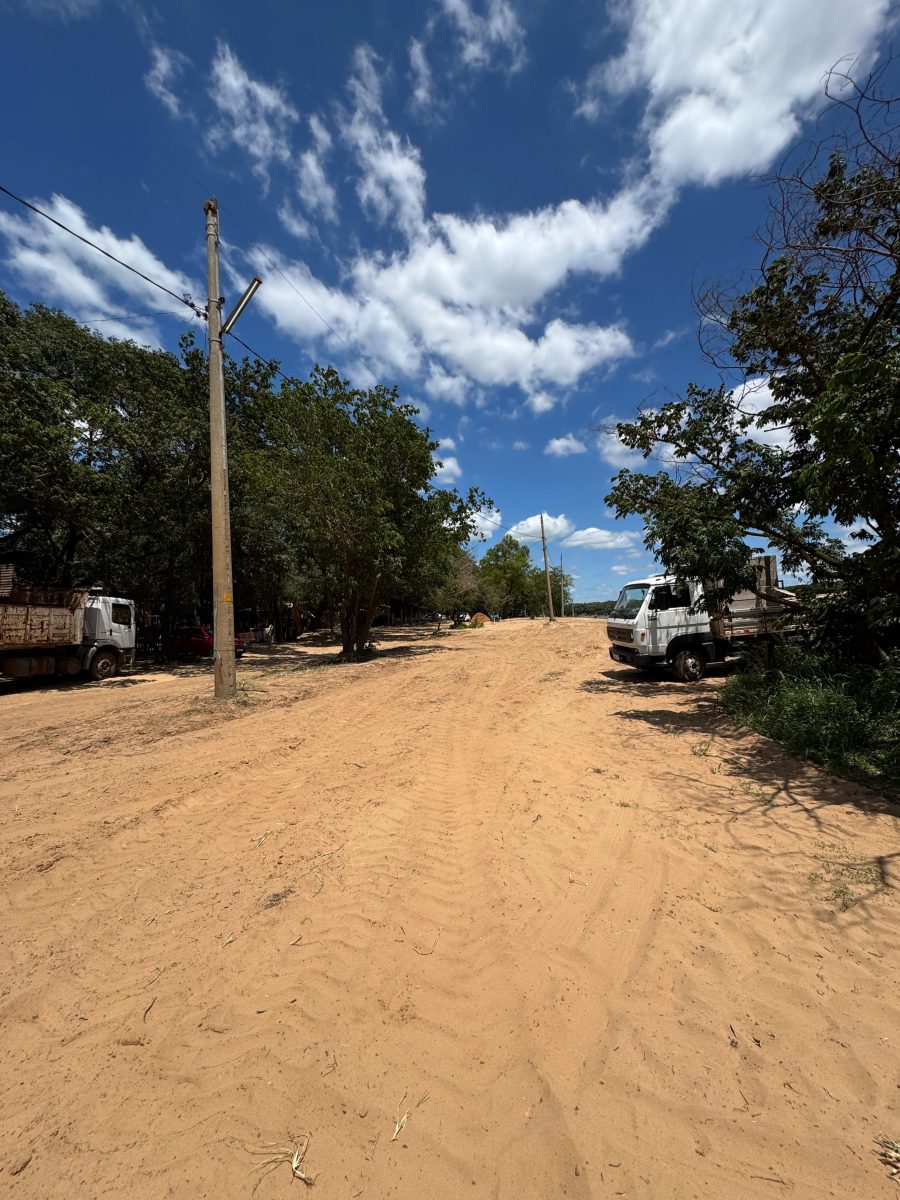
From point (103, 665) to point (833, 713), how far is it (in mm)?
17661

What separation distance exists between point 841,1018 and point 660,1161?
3.74 ft

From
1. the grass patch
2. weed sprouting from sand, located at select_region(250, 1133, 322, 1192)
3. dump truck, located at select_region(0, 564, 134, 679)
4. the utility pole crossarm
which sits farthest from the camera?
dump truck, located at select_region(0, 564, 134, 679)

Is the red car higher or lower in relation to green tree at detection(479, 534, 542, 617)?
lower

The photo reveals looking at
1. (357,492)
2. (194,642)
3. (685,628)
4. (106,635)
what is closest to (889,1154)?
(685,628)

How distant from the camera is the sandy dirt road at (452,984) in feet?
5.25

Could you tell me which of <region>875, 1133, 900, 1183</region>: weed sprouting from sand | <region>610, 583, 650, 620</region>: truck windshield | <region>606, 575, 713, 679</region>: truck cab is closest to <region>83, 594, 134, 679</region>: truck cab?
<region>610, 583, 650, 620</region>: truck windshield

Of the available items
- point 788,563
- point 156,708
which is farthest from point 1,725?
point 788,563

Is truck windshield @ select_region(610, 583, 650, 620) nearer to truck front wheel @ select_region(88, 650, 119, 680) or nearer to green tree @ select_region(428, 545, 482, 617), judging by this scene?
truck front wheel @ select_region(88, 650, 119, 680)

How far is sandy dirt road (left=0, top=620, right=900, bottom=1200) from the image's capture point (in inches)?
63.0

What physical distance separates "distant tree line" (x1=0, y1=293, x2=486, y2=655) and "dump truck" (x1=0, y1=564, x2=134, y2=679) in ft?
7.75

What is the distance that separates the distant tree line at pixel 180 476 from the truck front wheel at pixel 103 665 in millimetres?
3753

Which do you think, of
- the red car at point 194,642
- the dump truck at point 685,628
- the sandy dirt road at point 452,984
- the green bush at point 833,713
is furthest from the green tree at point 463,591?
the sandy dirt road at point 452,984

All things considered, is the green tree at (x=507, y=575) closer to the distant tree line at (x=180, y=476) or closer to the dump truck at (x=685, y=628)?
the distant tree line at (x=180, y=476)

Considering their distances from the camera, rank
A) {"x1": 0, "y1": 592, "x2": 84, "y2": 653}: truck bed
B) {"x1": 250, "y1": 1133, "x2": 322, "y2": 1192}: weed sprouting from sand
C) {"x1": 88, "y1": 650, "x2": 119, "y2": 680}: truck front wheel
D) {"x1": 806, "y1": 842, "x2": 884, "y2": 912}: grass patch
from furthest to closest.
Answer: {"x1": 88, "y1": 650, "x2": 119, "y2": 680}: truck front wheel
{"x1": 0, "y1": 592, "x2": 84, "y2": 653}: truck bed
{"x1": 806, "y1": 842, "x2": 884, "y2": 912}: grass patch
{"x1": 250, "y1": 1133, "x2": 322, "y2": 1192}: weed sprouting from sand
